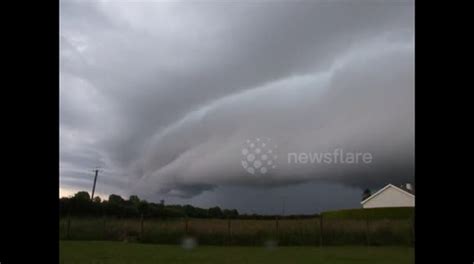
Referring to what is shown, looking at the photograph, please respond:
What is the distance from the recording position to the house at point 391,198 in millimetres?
3021

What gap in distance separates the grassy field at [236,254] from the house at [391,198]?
1.26 ft

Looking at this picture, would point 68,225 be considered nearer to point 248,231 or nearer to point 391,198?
point 248,231

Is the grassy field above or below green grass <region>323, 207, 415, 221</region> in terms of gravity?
below

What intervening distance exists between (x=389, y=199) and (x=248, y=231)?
0.97m

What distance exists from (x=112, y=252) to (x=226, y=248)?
83 centimetres

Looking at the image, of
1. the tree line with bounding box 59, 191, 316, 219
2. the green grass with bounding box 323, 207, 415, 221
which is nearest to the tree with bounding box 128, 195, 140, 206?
the tree line with bounding box 59, 191, 316, 219

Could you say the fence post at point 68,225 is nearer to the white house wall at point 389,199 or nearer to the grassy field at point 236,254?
the grassy field at point 236,254

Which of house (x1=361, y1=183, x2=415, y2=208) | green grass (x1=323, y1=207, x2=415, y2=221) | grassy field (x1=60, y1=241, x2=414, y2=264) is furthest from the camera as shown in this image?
grassy field (x1=60, y1=241, x2=414, y2=264)

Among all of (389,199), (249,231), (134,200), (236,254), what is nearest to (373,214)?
(389,199)

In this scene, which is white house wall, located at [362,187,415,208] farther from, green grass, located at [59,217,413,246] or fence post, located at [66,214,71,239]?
fence post, located at [66,214,71,239]

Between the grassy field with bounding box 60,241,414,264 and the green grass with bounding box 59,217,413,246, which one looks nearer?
the green grass with bounding box 59,217,413,246

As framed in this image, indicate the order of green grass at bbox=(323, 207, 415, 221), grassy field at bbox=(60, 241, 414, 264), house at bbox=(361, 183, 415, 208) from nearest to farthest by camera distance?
house at bbox=(361, 183, 415, 208), green grass at bbox=(323, 207, 415, 221), grassy field at bbox=(60, 241, 414, 264)

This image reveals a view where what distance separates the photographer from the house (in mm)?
3021
